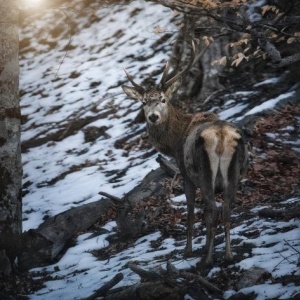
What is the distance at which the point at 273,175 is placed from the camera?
8.05 m

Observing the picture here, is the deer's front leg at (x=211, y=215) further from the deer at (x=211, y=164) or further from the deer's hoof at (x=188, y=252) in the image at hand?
the deer's hoof at (x=188, y=252)

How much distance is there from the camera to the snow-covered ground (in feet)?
18.0

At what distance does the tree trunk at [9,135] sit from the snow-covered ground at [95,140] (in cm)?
66

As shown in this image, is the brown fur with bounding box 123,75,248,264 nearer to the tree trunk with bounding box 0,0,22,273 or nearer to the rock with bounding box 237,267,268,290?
the rock with bounding box 237,267,268,290

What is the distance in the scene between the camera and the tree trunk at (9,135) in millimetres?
5898

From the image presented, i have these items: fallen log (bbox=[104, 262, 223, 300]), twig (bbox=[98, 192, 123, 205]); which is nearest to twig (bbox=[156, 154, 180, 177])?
twig (bbox=[98, 192, 123, 205])

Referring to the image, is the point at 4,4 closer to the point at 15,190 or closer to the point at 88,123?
the point at 15,190

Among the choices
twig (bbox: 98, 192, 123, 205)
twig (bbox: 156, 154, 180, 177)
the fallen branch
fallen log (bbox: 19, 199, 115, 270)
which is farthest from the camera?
twig (bbox: 156, 154, 180, 177)

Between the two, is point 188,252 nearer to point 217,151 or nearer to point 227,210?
point 227,210

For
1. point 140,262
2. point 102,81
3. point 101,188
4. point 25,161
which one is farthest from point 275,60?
point 102,81

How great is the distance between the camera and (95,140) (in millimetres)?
11469

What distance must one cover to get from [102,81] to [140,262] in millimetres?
9456

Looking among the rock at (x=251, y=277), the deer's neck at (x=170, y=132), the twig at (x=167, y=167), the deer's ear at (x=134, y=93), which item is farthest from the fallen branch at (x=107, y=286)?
the twig at (x=167, y=167)

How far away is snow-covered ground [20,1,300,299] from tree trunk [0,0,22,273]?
2.18ft
